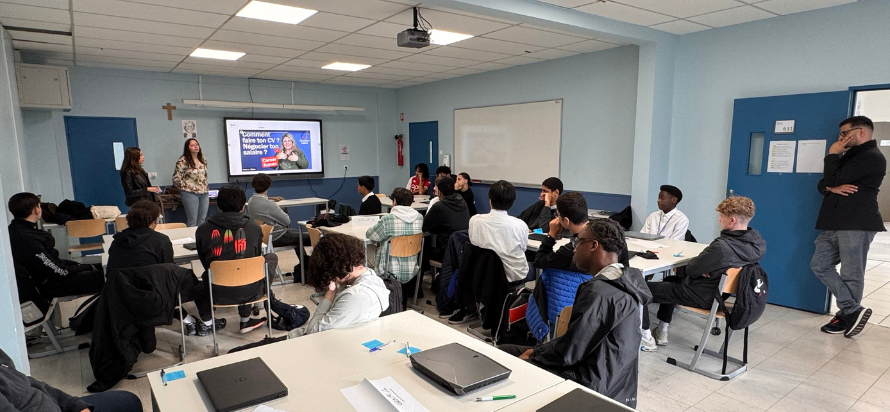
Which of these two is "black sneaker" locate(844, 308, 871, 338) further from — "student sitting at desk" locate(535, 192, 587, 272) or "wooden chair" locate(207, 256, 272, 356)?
"wooden chair" locate(207, 256, 272, 356)

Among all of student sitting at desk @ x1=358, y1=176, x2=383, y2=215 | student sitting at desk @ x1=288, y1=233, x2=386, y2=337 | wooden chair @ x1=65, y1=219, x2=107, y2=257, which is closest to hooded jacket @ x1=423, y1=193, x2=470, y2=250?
student sitting at desk @ x1=358, y1=176, x2=383, y2=215

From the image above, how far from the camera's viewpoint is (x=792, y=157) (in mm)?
4211

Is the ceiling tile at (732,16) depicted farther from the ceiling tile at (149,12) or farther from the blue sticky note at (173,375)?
the blue sticky note at (173,375)

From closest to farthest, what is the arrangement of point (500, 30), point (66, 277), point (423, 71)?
point (66, 277) < point (500, 30) < point (423, 71)

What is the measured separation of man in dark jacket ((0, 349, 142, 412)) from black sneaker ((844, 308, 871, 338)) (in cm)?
475

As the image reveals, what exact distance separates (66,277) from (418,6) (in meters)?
3.32

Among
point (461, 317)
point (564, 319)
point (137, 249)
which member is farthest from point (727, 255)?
point (137, 249)

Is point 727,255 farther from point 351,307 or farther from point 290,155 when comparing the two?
point 290,155

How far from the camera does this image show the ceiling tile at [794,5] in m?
3.76

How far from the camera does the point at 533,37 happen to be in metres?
4.89

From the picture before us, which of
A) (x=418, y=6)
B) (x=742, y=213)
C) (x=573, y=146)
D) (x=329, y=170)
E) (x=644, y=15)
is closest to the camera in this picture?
(x=742, y=213)

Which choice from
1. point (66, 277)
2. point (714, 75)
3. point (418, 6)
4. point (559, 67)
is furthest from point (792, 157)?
point (66, 277)

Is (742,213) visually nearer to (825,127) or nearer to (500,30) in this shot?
(825,127)

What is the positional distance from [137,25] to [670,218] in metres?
5.04
